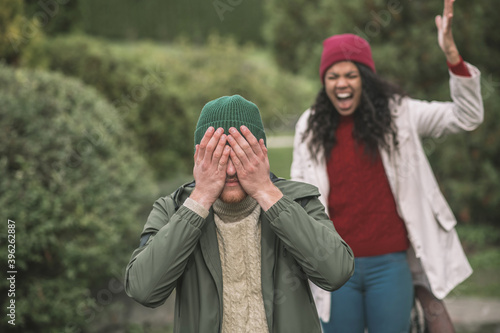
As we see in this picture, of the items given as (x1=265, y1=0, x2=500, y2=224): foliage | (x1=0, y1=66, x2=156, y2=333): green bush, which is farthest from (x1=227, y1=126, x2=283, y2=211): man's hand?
(x1=265, y1=0, x2=500, y2=224): foliage

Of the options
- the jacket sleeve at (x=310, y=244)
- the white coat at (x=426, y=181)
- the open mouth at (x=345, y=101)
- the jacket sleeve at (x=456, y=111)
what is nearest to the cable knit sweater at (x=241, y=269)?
the jacket sleeve at (x=310, y=244)

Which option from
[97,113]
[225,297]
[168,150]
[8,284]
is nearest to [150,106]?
[168,150]

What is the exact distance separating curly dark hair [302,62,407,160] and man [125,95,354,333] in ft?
3.46

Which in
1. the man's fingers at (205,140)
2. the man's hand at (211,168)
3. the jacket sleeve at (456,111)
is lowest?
the man's hand at (211,168)

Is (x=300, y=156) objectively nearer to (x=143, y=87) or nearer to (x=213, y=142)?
(x=213, y=142)

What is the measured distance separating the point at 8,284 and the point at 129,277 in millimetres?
2472

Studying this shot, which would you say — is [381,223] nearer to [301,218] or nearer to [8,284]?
[301,218]

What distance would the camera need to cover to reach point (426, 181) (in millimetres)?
2949

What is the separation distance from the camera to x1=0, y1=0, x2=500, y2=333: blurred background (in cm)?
408

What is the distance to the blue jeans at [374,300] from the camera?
2799 mm

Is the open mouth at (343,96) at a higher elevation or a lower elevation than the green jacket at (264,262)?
higher

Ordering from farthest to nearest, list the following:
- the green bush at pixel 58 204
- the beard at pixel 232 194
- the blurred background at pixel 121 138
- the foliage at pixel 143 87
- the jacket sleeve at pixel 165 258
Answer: the foliage at pixel 143 87, the blurred background at pixel 121 138, the green bush at pixel 58 204, the beard at pixel 232 194, the jacket sleeve at pixel 165 258

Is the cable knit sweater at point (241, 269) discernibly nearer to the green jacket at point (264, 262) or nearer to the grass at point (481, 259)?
the green jacket at point (264, 262)

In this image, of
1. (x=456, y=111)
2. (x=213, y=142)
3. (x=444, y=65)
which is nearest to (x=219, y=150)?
(x=213, y=142)
